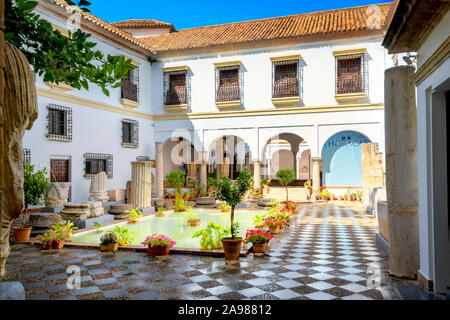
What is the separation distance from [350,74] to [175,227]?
458 inches

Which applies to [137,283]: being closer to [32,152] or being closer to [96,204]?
[96,204]

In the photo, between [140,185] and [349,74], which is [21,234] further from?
[349,74]

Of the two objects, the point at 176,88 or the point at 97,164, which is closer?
the point at 97,164

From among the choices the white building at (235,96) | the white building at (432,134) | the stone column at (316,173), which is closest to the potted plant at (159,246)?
the white building at (432,134)

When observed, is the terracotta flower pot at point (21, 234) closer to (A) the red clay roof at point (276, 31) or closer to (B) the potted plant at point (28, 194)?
(B) the potted plant at point (28, 194)

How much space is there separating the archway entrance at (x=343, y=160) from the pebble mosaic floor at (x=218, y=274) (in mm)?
10695

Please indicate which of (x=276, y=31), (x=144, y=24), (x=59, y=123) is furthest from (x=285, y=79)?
(x=144, y=24)

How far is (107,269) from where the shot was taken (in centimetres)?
591

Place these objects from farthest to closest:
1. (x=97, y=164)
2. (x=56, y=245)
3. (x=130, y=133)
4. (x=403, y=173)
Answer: (x=130, y=133) → (x=97, y=164) → (x=56, y=245) → (x=403, y=173)

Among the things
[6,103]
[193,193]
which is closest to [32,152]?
[193,193]

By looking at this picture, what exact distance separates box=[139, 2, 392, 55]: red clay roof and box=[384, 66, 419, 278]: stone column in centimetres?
1248

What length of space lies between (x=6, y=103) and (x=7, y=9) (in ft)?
6.01

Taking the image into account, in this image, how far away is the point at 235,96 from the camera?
1872 centimetres

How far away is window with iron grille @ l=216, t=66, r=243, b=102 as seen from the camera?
61.4ft
